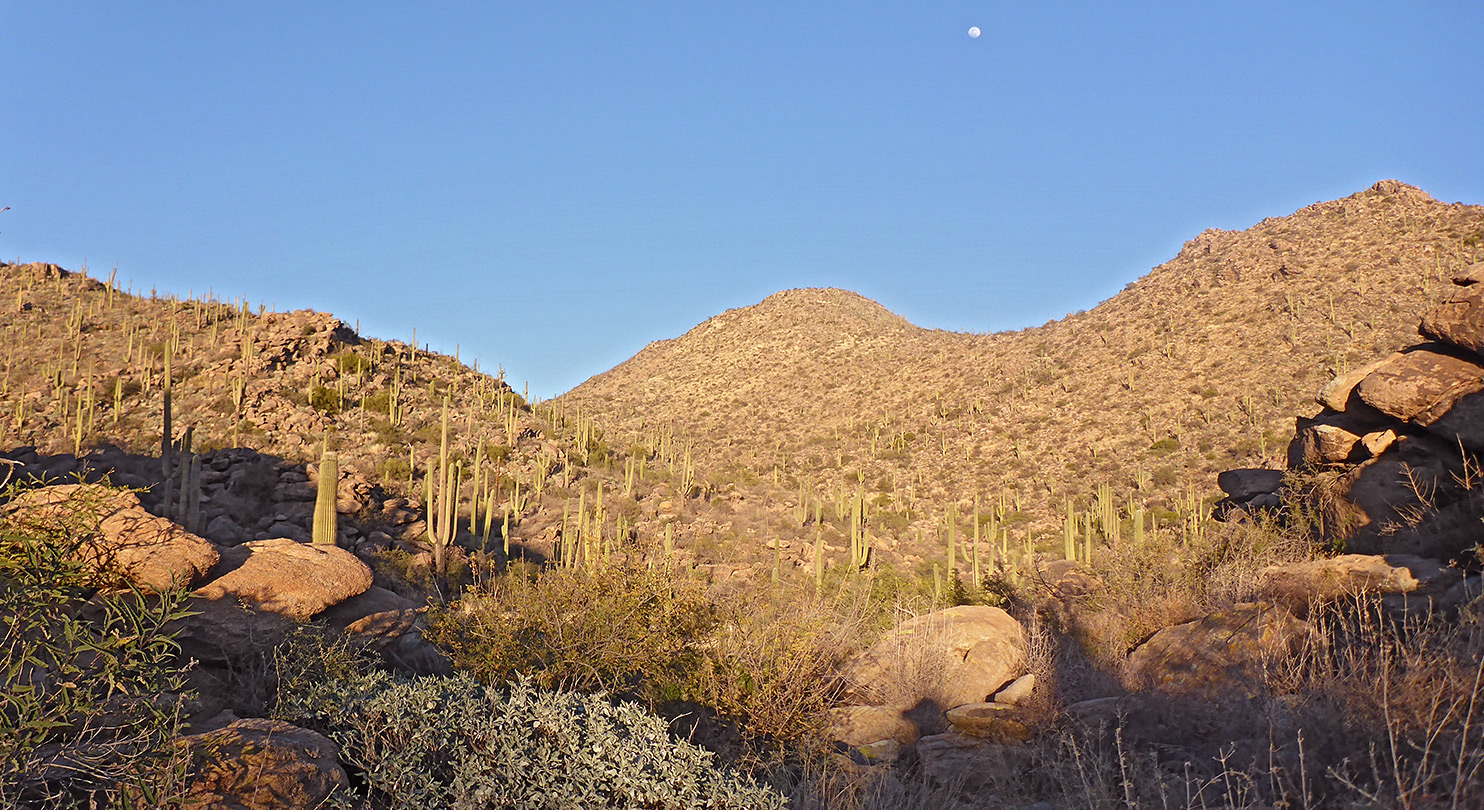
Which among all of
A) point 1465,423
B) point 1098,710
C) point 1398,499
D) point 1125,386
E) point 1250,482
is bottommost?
point 1098,710

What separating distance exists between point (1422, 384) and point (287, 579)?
12.3m

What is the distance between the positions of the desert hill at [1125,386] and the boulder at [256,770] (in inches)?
952

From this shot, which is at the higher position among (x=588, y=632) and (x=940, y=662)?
(x=588, y=632)

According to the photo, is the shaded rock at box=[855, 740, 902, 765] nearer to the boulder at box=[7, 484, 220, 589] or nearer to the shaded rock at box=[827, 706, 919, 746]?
the shaded rock at box=[827, 706, 919, 746]

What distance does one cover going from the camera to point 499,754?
4.89 m

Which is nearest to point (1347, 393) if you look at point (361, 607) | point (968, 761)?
point (968, 761)

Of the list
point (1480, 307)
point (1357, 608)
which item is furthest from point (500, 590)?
point (1480, 307)

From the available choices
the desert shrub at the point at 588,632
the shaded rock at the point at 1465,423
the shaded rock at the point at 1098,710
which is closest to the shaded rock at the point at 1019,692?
the shaded rock at the point at 1098,710

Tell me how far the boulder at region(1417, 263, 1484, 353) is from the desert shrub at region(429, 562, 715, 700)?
936 cm

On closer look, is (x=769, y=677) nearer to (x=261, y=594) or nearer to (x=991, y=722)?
(x=991, y=722)

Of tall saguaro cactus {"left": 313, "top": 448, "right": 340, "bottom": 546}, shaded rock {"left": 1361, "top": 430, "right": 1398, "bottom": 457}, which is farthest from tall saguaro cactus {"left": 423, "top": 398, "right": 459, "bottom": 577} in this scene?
shaded rock {"left": 1361, "top": 430, "right": 1398, "bottom": 457}

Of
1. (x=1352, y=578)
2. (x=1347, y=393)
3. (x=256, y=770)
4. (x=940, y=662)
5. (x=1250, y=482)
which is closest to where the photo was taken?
(x=256, y=770)

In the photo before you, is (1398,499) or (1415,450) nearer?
(1398,499)

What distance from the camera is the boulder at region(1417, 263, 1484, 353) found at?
9.48 metres
